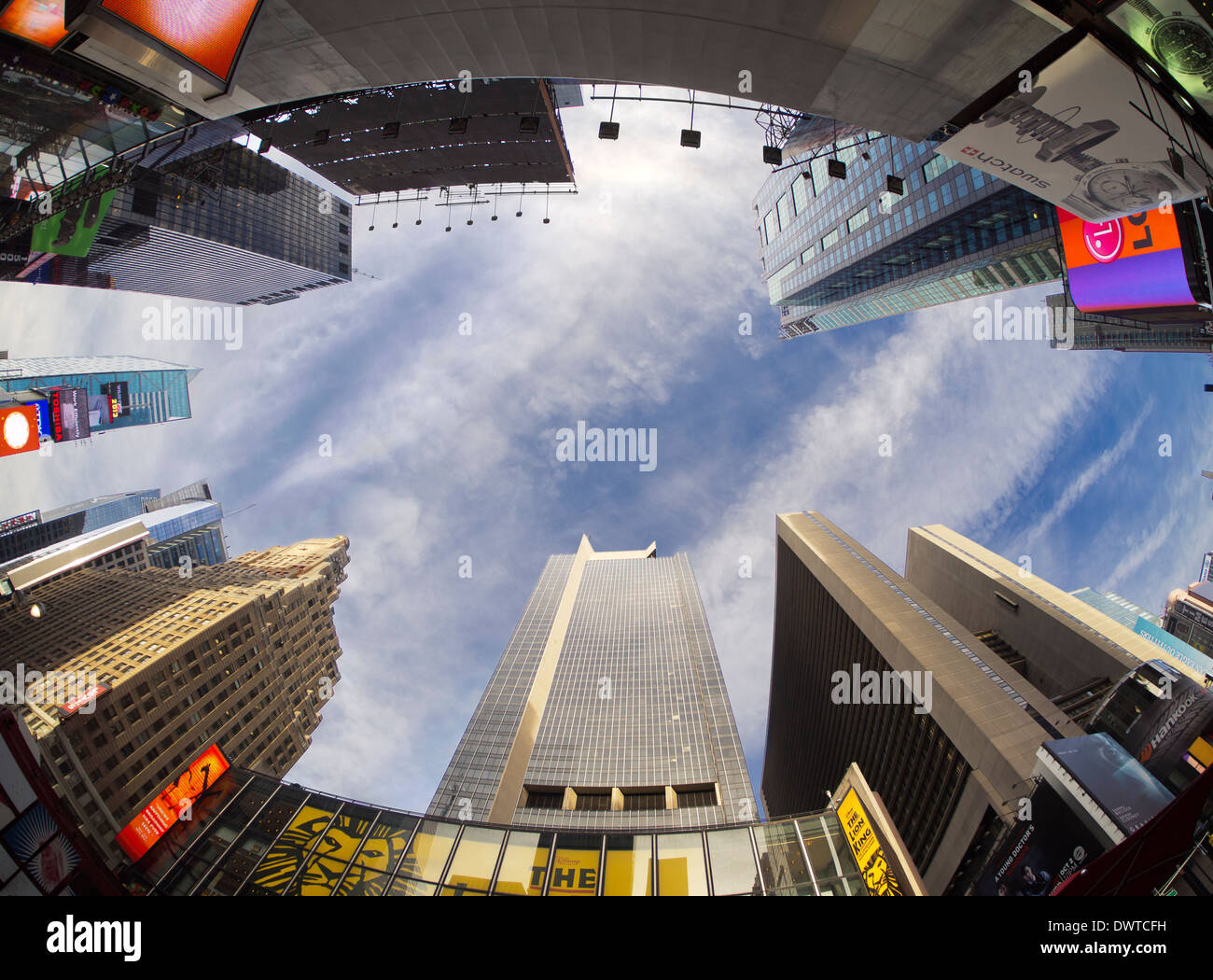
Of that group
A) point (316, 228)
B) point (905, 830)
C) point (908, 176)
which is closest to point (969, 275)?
point (908, 176)

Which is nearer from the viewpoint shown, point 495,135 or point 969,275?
point 495,135

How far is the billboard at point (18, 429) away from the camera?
59.4 feet

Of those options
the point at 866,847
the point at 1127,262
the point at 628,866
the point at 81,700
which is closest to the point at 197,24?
the point at 628,866

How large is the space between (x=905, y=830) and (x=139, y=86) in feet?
226

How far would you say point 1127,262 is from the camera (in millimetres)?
21172

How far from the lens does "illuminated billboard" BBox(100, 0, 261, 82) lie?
8352 mm

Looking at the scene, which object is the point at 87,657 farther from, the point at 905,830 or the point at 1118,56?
the point at 905,830

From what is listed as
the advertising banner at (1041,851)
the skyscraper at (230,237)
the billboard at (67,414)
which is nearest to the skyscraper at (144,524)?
the skyscraper at (230,237)

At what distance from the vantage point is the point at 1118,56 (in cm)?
779

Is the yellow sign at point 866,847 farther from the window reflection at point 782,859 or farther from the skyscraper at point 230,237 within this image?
the skyscraper at point 230,237

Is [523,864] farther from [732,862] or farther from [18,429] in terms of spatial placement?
[18,429]

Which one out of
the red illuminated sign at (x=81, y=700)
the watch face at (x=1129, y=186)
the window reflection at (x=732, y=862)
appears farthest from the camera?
the red illuminated sign at (x=81, y=700)

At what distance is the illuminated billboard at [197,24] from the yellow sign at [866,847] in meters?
27.0

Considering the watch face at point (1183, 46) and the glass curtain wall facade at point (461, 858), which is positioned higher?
the watch face at point (1183, 46)
